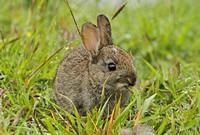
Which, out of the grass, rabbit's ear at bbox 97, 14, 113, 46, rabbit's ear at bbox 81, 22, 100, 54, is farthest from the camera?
rabbit's ear at bbox 97, 14, 113, 46

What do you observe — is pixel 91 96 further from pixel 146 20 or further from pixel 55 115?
pixel 146 20

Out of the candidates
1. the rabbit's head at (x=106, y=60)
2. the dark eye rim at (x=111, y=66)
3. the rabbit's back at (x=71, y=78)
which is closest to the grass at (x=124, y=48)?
the rabbit's back at (x=71, y=78)

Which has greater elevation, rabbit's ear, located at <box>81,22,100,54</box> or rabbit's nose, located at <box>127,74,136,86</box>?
rabbit's ear, located at <box>81,22,100,54</box>

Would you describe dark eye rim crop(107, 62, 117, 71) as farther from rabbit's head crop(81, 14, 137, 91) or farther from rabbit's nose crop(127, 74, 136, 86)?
rabbit's nose crop(127, 74, 136, 86)

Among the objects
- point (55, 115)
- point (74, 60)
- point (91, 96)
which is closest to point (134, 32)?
point (74, 60)

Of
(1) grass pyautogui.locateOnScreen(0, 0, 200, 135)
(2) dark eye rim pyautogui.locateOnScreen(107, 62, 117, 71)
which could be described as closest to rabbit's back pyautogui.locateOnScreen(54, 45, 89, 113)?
(1) grass pyautogui.locateOnScreen(0, 0, 200, 135)

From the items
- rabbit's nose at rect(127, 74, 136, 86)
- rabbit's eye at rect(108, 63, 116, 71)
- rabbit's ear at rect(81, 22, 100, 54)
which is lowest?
rabbit's nose at rect(127, 74, 136, 86)

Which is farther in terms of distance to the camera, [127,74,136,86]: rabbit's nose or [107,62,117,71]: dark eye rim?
[107,62,117,71]: dark eye rim
